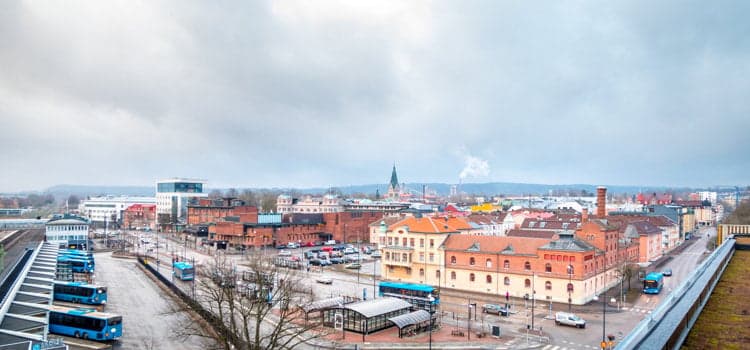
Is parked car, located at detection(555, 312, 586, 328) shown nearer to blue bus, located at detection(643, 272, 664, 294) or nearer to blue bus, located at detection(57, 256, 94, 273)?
blue bus, located at detection(643, 272, 664, 294)

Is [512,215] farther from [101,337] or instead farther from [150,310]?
[101,337]

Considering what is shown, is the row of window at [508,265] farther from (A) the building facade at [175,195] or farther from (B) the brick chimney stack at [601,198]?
(A) the building facade at [175,195]

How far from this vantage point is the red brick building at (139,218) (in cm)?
14462

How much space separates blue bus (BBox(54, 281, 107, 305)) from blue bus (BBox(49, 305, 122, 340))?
8.50 meters

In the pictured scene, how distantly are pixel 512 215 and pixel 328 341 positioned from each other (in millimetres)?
70386

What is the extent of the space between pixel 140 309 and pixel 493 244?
3445 centimetres

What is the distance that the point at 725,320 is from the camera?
17.5 meters

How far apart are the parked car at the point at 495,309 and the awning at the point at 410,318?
8110 mm

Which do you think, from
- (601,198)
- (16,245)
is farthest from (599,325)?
(16,245)

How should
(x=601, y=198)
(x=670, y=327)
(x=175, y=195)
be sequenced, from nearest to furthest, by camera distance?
Result: (x=670, y=327) → (x=601, y=198) → (x=175, y=195)

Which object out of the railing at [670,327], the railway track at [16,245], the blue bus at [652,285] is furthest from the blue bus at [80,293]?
the blue bus at [652,285]

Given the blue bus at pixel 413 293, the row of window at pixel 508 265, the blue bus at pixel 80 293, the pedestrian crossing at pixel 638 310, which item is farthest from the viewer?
the row of window at pixel 508 265

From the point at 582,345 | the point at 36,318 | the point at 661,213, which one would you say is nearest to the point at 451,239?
the point at 582,345

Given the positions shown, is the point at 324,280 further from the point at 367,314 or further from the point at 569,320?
the point at 569,320
